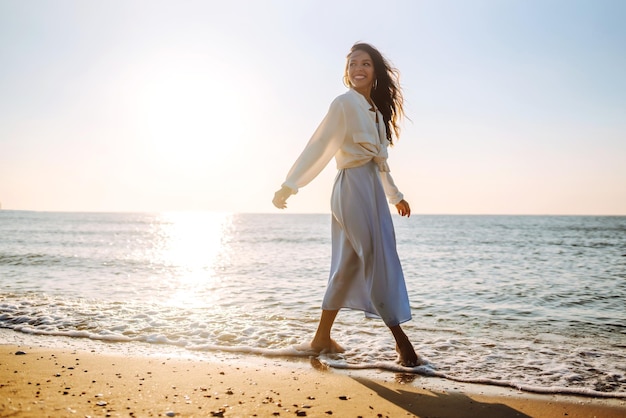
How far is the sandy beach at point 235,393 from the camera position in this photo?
255cm

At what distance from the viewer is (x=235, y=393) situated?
2.85 m

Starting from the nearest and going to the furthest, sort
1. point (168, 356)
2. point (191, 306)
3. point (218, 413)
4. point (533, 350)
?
point (218, 413), point (168, 356), point (533, 350), point (191, 306)

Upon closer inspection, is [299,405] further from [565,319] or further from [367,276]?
[565,319]

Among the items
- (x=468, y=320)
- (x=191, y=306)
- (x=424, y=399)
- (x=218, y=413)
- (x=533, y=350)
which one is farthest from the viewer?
(x=191, y=306)

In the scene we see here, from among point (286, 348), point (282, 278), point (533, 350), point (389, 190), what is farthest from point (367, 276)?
point (282, 278)

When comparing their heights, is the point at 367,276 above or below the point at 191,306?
above

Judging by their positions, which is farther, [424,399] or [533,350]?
[533,350]

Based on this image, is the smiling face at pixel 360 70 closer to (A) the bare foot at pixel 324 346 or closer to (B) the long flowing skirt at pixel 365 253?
(B) the long flowing skirt at pixel 365 253

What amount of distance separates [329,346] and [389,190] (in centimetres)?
133

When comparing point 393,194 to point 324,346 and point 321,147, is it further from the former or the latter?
point 324,346

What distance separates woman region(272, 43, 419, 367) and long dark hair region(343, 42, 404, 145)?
0.08 m

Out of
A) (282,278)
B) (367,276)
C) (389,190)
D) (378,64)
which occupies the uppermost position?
(378,64)

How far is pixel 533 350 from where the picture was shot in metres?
4.36

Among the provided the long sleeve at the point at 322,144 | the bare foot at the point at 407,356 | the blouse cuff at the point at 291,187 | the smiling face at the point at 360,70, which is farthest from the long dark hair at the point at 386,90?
the bare foot at the point at 407,356
